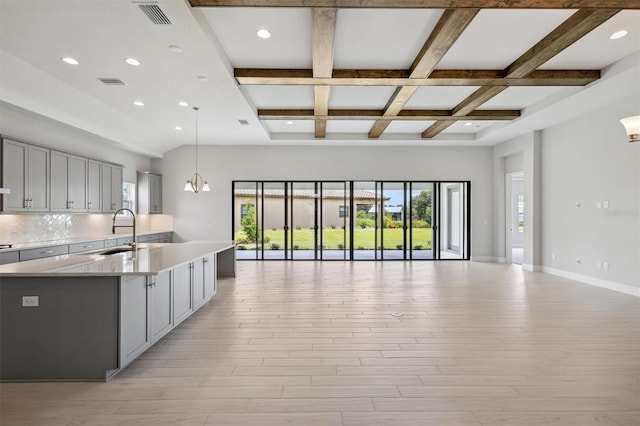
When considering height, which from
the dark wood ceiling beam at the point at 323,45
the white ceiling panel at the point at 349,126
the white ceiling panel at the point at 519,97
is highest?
the white ceiling panel at the point at 519,97

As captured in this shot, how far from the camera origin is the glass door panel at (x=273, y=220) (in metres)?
9.71

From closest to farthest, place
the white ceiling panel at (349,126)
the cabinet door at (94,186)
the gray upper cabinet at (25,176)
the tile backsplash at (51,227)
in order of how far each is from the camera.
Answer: the gray upper cabinet at (25,176) < the tile backsplash at (51,227) < the cabinet door at (94,186) < the white ceiling panel at (349,126)

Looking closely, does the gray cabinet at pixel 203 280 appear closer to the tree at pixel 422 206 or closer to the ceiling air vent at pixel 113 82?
Result: the ceiling air vent at pixel 113 82

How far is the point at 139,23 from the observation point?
11.0 ft

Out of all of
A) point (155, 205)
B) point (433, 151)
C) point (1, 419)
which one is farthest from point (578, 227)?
point (155, 205)

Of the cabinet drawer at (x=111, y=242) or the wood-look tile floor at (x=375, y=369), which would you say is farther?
the cabinet drawer at (x=111, y=242)

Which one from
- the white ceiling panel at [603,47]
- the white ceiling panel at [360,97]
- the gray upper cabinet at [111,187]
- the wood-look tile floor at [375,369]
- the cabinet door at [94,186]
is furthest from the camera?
the gray upper cabinet at [111,187]

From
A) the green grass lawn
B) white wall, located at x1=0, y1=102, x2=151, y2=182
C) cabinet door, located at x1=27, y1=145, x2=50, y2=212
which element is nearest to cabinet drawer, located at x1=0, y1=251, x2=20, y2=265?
cabinet door, located at x1=27, y1=145, x2=50, y2=212

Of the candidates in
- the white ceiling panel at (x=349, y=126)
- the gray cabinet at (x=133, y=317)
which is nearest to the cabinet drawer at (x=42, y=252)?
the gray cabinet at (x=133, y=317)

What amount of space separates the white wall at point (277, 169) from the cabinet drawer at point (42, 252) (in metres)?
3.93

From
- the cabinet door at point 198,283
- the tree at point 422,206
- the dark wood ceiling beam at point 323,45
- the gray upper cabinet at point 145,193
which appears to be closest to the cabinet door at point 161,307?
the cabinet door at point 198,283

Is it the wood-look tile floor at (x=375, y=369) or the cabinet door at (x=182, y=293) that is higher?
the cabinet door at (x=182, y=293)

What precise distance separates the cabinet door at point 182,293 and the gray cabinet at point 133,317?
600 mm

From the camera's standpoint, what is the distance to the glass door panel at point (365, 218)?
9727mm
